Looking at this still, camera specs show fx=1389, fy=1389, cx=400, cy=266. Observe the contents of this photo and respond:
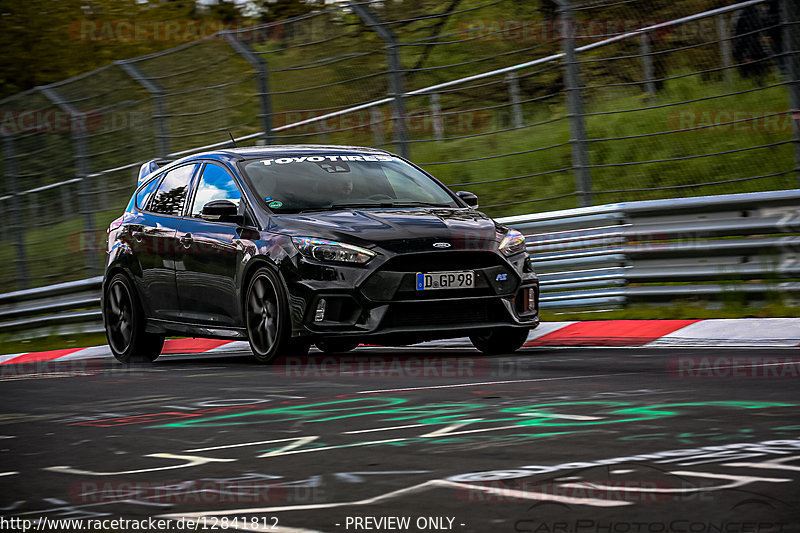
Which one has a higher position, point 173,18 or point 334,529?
point 173,18

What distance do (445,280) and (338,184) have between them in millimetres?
1491

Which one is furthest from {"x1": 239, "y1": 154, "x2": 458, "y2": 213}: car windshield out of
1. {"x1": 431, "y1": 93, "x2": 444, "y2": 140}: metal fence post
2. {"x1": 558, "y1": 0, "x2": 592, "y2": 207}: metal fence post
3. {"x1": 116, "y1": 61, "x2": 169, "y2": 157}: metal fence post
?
{"x1": 116, "y1": 61, "x2": 169, "y2": 157}: metal fence post

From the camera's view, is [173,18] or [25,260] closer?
[25,260]

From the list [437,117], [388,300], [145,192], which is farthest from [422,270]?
[437,117]

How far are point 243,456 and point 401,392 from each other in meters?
1.98

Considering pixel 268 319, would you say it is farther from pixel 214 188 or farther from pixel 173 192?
pixel 173 192

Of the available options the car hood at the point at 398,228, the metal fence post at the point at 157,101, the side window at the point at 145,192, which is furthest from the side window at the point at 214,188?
the metal fence post at the point at 157,101

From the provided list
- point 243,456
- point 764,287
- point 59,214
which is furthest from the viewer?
point 59,214

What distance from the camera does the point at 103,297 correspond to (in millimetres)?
11906

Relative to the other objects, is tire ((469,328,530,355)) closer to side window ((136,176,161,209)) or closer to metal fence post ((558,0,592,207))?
metal fence post ((558,0,592,207))

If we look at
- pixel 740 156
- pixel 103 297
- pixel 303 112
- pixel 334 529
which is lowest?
pixel 334 529

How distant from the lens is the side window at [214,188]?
10219 mm

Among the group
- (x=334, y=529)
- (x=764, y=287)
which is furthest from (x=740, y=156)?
(x=334, y=529)

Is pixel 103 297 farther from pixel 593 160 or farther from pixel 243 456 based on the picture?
pixel 243 456
